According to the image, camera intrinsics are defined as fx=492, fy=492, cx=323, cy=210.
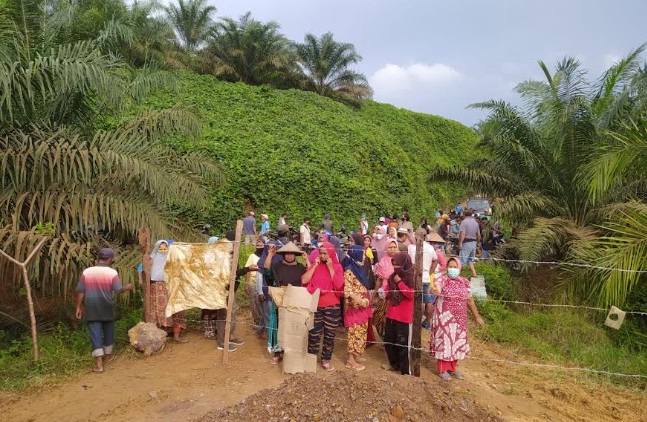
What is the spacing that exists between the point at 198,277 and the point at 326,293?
1829 mm

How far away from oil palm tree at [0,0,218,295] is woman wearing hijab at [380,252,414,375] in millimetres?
3325

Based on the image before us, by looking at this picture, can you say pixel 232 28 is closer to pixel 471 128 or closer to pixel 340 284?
pixel 471 128

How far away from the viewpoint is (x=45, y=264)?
6109mm

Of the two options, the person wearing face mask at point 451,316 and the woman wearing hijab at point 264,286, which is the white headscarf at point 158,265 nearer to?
the woman wearing hijab at point 264,286

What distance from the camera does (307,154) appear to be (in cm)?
1886

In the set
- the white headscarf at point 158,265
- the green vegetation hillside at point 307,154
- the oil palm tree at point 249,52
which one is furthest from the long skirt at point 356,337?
the oil palm tree at point 249,52

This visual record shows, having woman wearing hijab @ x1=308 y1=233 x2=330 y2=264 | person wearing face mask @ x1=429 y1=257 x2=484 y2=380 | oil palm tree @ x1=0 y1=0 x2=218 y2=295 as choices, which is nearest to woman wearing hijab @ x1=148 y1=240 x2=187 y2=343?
oil palm tree @ x1=0 y1=0 x2=218 y2=295

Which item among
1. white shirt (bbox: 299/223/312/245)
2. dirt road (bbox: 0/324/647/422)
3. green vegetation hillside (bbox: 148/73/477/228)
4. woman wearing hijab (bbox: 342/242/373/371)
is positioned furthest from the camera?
green vegetation hillside (bbox: 148/73/477/228)

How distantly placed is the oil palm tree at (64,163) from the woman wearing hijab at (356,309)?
284cm

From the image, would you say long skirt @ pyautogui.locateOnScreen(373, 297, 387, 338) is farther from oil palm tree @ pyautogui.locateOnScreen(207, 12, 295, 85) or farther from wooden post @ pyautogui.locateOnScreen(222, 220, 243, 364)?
oil palm tree @ pyautogui.locateOnScreen(207, 12, 295, 85)

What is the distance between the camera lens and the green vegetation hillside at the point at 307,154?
16.7 m

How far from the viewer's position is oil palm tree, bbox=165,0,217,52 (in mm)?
25484

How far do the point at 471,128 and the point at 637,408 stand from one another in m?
32.0

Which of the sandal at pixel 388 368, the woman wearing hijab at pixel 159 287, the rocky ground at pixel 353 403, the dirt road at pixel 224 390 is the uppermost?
the woman wearing hijab at pixel 159 287
